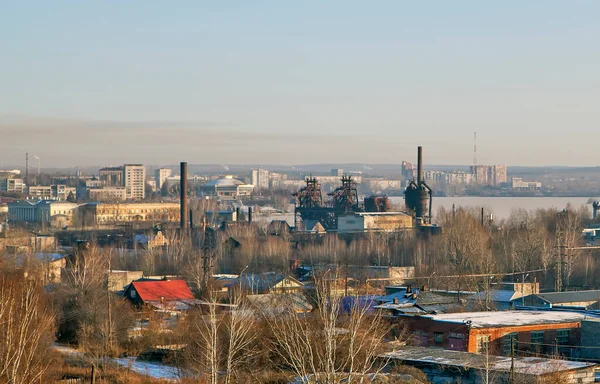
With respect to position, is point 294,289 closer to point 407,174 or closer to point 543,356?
point 543,356

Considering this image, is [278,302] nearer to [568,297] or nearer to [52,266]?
[568,297]

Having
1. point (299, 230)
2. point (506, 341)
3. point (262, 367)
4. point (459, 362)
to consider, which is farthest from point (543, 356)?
point (299, 230)

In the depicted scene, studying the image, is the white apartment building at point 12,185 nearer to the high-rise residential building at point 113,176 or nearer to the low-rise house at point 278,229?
the high-rise residential building at point 113,176

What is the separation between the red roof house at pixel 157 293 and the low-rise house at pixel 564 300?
7765 mm

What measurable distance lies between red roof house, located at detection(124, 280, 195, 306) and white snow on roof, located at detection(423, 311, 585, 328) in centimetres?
697

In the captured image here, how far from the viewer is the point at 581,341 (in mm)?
19625

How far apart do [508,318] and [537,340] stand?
959mm

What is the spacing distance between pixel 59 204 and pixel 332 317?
58.6 m

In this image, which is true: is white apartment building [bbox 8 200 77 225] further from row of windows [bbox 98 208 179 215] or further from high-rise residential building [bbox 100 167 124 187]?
high-rise residential building [bbox 100 167 124 187]

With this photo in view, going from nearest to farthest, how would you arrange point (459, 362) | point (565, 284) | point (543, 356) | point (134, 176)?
point (459, 362), point (543, 356), point (565, 284), point (134, 176)

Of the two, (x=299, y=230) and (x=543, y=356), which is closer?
(x=543, y=356)

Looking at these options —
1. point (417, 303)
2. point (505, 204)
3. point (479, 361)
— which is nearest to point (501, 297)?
point (417, 303)

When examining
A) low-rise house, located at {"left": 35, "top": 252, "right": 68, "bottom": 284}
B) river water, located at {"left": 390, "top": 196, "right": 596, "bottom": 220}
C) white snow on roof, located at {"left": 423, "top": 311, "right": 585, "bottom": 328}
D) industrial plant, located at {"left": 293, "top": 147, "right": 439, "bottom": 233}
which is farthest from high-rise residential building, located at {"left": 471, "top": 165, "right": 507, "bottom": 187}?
white snow on roof, located at {"left": 423, "top": 311, "right": 585, "bottom": 328}

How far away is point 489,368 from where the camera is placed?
1485 centimetres
